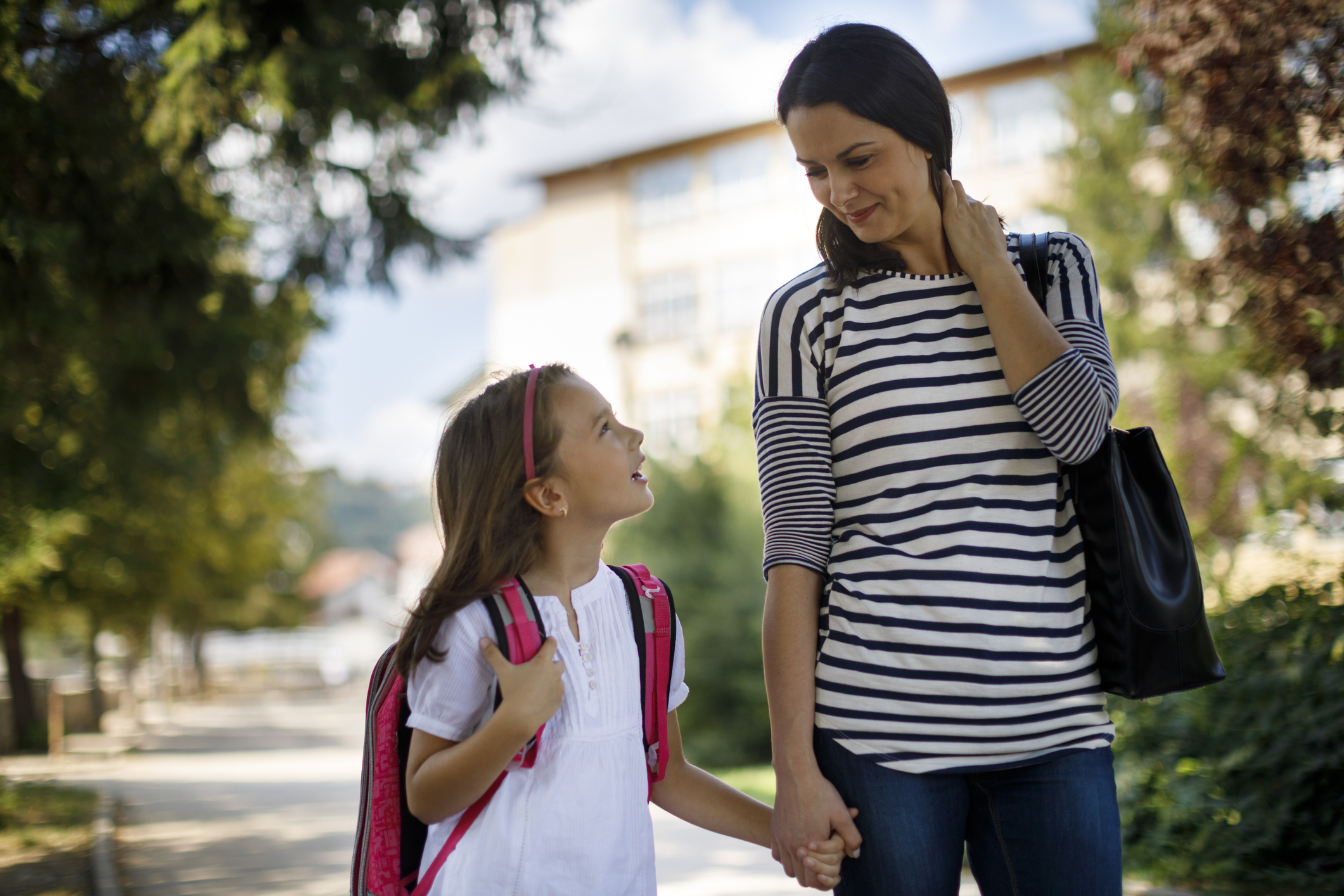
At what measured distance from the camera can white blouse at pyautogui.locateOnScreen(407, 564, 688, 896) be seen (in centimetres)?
186

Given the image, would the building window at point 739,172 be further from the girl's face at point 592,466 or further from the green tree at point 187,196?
the girl's face at point 592,466

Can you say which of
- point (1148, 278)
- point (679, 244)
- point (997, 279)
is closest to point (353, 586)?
point (679, 244)

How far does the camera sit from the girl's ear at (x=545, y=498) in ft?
6.86

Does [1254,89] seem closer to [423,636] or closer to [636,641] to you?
[636,641]

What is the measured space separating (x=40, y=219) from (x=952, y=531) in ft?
17.0

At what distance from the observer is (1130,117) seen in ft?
62.8

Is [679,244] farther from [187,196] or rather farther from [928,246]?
[928,246]

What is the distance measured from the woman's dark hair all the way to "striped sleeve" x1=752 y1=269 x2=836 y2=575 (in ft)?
0.38

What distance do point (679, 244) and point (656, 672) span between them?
30.4 meters

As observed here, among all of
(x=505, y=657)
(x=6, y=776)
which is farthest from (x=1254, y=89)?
(x=6, y=776)

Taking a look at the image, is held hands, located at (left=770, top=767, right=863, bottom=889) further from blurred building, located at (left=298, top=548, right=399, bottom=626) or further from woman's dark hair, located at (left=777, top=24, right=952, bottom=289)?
blurred building, located at (left=298, top=548, right=399, bottom=626)

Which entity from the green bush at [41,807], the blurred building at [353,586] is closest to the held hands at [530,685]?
the green bush at [41,807]

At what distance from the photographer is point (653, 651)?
7.10 feet

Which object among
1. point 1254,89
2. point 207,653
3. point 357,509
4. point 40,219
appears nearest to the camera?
point 1254,89
